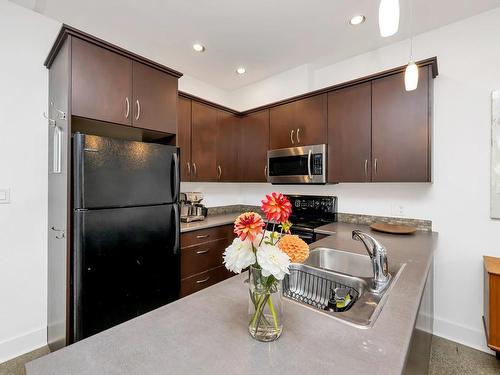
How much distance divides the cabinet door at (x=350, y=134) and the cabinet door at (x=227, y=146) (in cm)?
126

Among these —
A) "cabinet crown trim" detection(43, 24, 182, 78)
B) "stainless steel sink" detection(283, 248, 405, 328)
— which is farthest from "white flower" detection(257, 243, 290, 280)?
"cabinet crown trim" detection(43, 24, 182, 78)

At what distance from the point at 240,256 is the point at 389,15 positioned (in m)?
1.10

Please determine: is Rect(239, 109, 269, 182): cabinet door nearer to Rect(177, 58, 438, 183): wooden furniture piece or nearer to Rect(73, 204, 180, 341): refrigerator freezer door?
Rect(177, 58, 438, 183): wooden furniture piece

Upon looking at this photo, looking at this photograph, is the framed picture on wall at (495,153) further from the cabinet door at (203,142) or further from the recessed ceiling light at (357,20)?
the cabinet door at (203,142)

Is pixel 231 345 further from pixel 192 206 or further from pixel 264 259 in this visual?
pixel 192 206

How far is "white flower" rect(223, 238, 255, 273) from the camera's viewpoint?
0.69 meters

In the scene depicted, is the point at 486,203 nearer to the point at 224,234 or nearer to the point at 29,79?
the point at 224,234

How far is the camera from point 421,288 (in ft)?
3.45

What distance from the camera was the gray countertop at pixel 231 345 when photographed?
621mm

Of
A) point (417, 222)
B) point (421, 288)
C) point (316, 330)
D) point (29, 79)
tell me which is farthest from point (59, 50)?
point (417, 222)

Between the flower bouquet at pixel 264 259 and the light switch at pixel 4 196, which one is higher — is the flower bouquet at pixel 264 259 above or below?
below

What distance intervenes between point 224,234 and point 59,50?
2.14 m

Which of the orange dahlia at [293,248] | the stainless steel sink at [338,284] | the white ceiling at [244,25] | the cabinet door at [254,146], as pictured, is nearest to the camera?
the orange dahlia at [293,248]

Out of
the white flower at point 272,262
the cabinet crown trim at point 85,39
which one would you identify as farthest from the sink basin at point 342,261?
the cabinet crown trim at point 85,39
